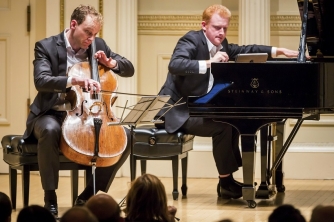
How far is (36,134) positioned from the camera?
4953 mm

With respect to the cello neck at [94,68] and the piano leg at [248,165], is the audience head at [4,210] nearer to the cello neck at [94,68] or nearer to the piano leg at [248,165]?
the cello neck at [94,68]

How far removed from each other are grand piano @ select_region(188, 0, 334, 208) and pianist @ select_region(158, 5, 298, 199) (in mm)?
444

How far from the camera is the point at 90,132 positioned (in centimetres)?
473

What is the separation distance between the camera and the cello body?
4727mm

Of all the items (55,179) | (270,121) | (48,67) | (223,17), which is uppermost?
(223,17)

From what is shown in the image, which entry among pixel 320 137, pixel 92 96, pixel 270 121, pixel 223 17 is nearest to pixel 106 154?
pixel 92 96

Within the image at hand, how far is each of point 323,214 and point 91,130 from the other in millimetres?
2376

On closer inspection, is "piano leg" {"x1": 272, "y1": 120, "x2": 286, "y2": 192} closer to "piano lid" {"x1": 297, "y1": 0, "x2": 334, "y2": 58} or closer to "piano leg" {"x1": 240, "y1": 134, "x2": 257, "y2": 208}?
"piano leg" {"x1": 240, "y1": 134, "x2": 257, "y2": 208}

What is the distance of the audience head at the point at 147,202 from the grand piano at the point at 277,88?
1.92 meters

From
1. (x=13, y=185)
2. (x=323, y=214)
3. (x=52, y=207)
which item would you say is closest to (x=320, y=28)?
(x=52, y=207)

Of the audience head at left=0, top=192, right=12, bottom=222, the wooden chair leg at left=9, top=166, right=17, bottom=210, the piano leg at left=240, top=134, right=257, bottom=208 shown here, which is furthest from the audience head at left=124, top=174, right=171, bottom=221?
the wooden chair leg at left=9, top=166, right=17, bottom=210

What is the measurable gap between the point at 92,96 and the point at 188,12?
2.54 meters

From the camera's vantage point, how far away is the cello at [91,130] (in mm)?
4727

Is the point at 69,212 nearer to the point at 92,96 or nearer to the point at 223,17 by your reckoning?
the point at 92,96
